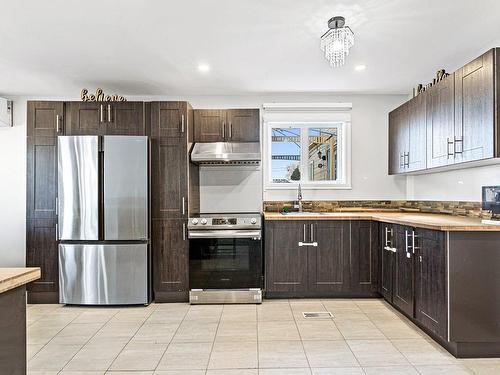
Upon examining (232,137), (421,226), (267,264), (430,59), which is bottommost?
(267,264)

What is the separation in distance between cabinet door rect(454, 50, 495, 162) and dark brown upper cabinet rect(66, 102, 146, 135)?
3.06 meters

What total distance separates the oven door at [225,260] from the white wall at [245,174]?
76cm

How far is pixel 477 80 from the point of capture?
2553mm

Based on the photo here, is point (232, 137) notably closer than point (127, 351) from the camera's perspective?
No

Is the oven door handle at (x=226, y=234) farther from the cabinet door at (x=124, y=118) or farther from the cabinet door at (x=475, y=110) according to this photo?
the cabinet door at (x=475, y=110)

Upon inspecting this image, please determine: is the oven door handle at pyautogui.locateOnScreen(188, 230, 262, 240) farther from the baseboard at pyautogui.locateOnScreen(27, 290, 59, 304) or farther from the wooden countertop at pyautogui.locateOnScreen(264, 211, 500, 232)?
the baseboard at pyautogui.locateOnScreen(27, 290, 59, 304)

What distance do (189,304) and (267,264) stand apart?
0.96m

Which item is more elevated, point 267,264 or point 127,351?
point 267,264

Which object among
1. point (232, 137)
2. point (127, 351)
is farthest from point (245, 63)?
point (127, 351)

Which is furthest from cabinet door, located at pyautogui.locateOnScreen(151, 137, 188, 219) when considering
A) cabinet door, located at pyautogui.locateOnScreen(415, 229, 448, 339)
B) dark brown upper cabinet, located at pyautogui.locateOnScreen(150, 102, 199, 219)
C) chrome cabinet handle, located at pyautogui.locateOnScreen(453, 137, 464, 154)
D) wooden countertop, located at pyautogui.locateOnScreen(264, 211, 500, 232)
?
chrome cabinet handle, located at pyautogui.locateOnScreen(453, 137, 464, 154)

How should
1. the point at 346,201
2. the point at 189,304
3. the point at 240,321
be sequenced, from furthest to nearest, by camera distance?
1. the point at 346,201
2. the point at 189,304
3. the point at 240,321

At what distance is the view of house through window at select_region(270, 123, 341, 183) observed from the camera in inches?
180

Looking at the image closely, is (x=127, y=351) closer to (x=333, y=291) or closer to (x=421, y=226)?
(x=333, y=291)

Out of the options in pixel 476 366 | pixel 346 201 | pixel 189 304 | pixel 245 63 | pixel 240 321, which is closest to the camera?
pixel 476 366
